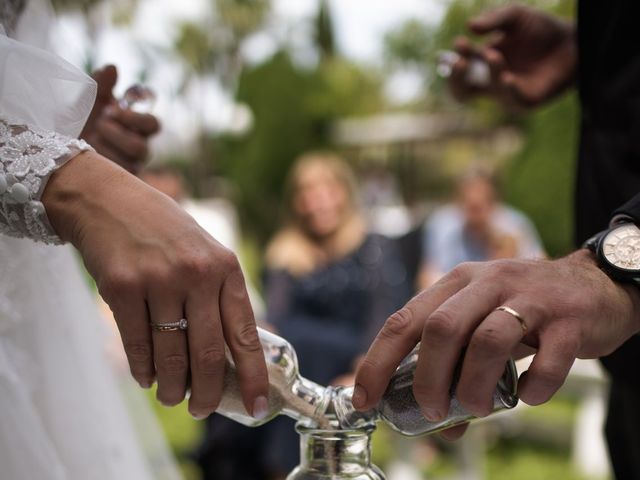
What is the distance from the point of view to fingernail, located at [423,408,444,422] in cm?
69

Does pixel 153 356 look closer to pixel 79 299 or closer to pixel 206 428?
pixel 79 299

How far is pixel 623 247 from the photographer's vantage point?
2.64 ft

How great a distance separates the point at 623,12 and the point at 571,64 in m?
0.47

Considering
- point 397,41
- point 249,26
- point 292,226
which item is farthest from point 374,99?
point 292,226

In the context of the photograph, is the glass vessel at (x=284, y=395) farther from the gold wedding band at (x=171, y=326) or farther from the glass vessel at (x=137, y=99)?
the glass vessel at (x=137, y=99)

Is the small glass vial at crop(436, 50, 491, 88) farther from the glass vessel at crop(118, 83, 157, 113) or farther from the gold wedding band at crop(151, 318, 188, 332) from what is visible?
the gold wedding band at crop(151, 318, 188, 332)

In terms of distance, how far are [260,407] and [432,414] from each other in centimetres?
17

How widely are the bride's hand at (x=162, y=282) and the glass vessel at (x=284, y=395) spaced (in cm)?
2

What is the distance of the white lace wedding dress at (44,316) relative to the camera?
0.77 meters

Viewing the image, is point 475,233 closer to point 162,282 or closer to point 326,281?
point 326,281

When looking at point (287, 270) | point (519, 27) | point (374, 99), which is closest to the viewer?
point (519, 27)

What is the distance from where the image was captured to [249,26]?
2495cm

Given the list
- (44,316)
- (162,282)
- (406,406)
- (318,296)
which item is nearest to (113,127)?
(44,316)

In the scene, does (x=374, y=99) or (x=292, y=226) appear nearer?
(x=292, y=226)
